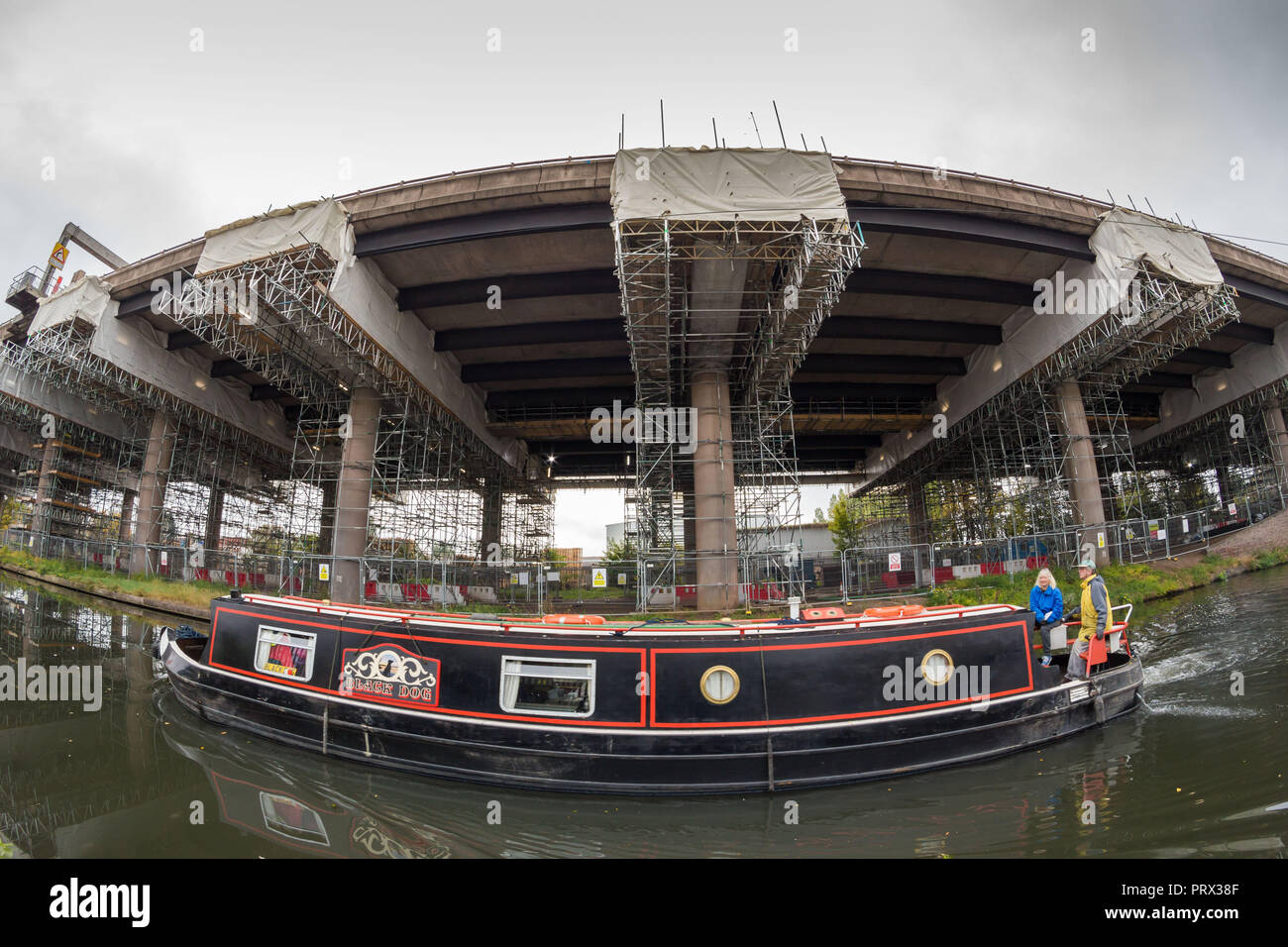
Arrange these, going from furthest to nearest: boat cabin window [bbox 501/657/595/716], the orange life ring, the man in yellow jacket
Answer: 1. the orange life ring
2. the man in yellow jacket
3. boat cabin window [bbox 501/657/595/716]

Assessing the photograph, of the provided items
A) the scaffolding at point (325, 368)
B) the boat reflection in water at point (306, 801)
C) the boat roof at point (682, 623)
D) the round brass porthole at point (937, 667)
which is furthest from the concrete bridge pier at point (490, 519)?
the round brass porthole at point (937, 667)

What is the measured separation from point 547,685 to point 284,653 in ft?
12.6

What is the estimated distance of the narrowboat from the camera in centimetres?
595

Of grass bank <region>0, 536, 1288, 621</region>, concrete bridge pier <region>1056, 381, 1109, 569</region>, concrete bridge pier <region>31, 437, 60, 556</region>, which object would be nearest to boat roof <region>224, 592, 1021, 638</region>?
grass bank <region>0, 536, 1288, 621</region>

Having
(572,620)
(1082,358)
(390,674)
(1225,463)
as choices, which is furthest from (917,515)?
(390,674)

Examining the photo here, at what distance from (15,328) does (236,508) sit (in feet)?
47.7

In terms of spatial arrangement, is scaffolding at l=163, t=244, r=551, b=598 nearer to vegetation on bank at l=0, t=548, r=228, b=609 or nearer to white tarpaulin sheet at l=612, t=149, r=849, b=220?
vegetation on bank at l=0, t=548, r=228, b=609

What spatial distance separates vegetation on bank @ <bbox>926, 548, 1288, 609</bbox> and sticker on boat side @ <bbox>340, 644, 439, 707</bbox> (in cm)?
1333

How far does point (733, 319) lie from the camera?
54.0 ft

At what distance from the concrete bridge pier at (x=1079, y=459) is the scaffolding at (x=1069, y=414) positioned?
43 millimetres

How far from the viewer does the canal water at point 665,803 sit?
471cm

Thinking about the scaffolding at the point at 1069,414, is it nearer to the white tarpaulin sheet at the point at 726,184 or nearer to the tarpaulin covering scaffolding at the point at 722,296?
the tarpaulin covering scaffolding at the point at 722,296

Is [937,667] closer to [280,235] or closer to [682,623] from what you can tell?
[682,623]
